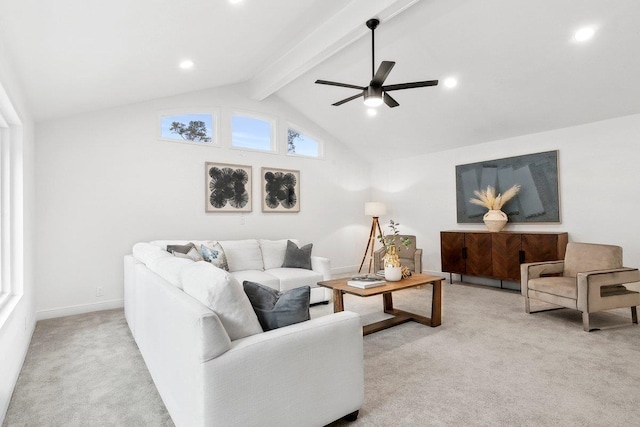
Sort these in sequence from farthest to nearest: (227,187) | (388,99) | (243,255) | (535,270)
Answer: (227,187) → (243,255) → (535,270) → (388,99)

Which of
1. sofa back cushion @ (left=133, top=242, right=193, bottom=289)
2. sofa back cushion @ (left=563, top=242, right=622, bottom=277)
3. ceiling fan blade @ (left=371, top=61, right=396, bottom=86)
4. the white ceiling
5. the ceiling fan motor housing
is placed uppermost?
the white ceiling

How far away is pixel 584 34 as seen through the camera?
3213 millimetres

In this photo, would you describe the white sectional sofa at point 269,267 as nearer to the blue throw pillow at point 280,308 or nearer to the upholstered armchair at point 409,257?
the upholstered armchair at point 409,257

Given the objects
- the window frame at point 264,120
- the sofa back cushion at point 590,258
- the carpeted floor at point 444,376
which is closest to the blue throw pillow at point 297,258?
the carpeted floor at point 444,376

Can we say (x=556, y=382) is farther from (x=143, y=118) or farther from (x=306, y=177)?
(x=143, y=118)

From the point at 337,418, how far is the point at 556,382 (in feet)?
5.17

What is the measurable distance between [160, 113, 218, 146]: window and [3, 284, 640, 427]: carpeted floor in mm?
2613

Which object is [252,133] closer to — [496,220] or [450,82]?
[450,82]

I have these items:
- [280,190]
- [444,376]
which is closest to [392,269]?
[444,376]

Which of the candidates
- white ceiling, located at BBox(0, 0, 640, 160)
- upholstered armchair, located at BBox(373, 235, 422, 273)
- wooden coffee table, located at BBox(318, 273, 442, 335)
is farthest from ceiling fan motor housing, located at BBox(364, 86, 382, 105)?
upholstered armchair, located at BBox(373, 235, 422, 273)

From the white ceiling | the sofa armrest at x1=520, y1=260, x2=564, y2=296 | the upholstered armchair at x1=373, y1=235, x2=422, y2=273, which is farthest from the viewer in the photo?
the upholstered armchair at x1=373, y1=235, x2=422, y2=273

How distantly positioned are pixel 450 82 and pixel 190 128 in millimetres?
3678

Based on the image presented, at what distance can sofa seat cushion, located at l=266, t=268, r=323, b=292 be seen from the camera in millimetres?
4074

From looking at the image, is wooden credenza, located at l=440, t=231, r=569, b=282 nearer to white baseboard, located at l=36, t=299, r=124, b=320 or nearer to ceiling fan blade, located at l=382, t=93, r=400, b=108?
ceiling fan blade, located at l=382, t=93, r=400, b=108
